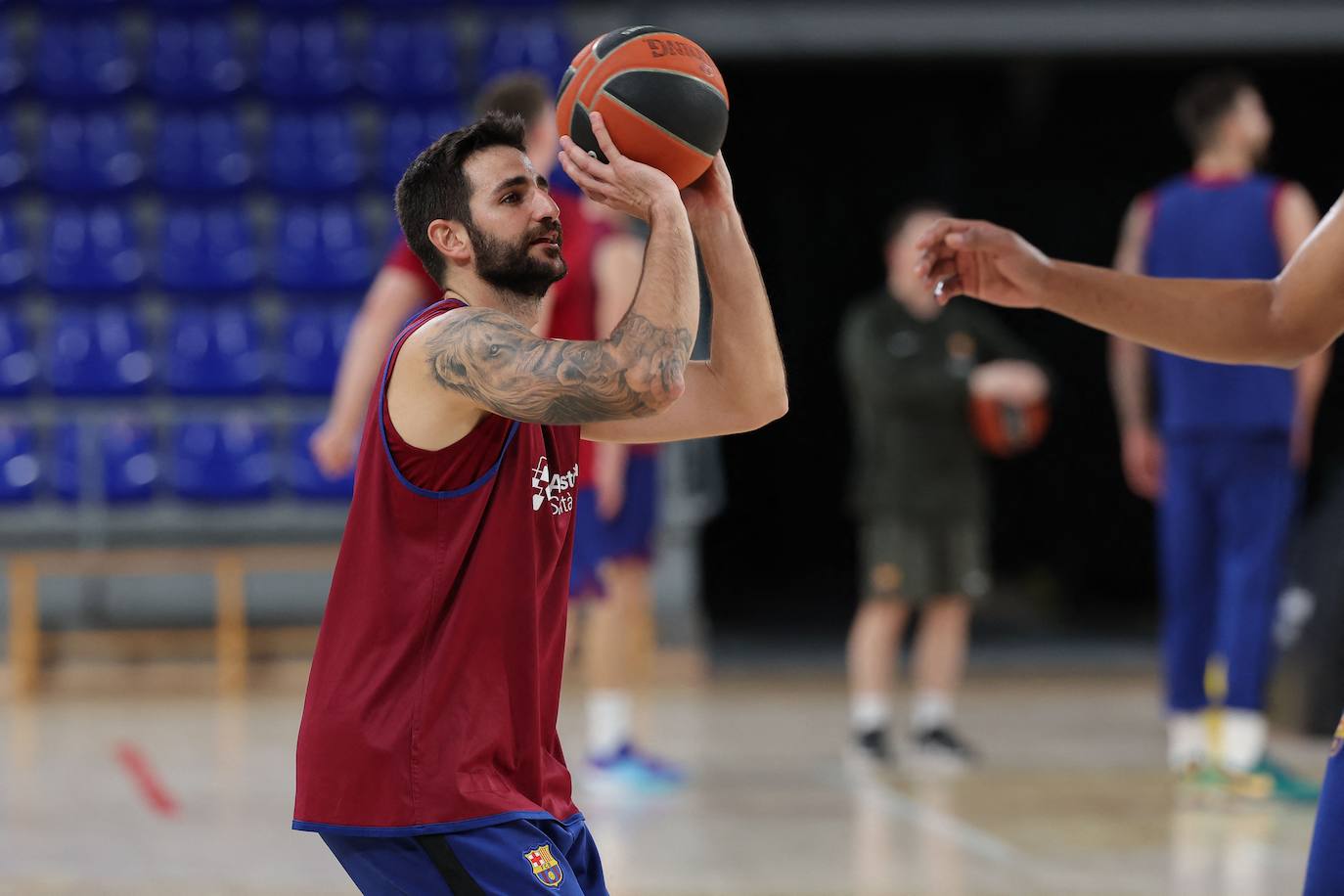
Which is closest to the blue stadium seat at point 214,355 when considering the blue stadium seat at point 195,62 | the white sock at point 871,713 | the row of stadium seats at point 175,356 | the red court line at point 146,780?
the row of stadium seats at point 175,356

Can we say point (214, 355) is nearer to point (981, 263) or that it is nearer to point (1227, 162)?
point (1227, 162)

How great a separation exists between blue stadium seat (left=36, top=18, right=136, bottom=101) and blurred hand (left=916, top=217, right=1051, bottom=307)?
30.0 feet

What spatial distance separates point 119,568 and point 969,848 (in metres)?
5.95

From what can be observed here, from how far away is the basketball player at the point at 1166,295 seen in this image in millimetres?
2625

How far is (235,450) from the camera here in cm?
1004

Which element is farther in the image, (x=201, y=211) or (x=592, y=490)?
(x=201, y=211)

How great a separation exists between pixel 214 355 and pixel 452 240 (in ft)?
26.8

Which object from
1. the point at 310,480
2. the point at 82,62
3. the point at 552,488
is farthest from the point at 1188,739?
the point at 82,62

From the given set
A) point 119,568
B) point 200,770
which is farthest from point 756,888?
point 119,568

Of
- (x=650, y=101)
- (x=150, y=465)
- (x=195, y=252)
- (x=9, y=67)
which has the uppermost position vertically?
(x=9, y=67)

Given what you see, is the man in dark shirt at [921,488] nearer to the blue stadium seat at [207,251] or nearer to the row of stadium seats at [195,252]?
the row of stadium seats at [195,252]

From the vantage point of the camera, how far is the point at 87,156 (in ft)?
35.2

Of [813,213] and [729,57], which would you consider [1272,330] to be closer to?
[729,57]

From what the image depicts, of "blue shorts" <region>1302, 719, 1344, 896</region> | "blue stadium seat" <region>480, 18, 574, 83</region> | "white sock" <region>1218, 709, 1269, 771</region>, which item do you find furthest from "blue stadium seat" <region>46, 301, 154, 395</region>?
"blue shorts" <region>1302, 719, 1344, 896</region>
